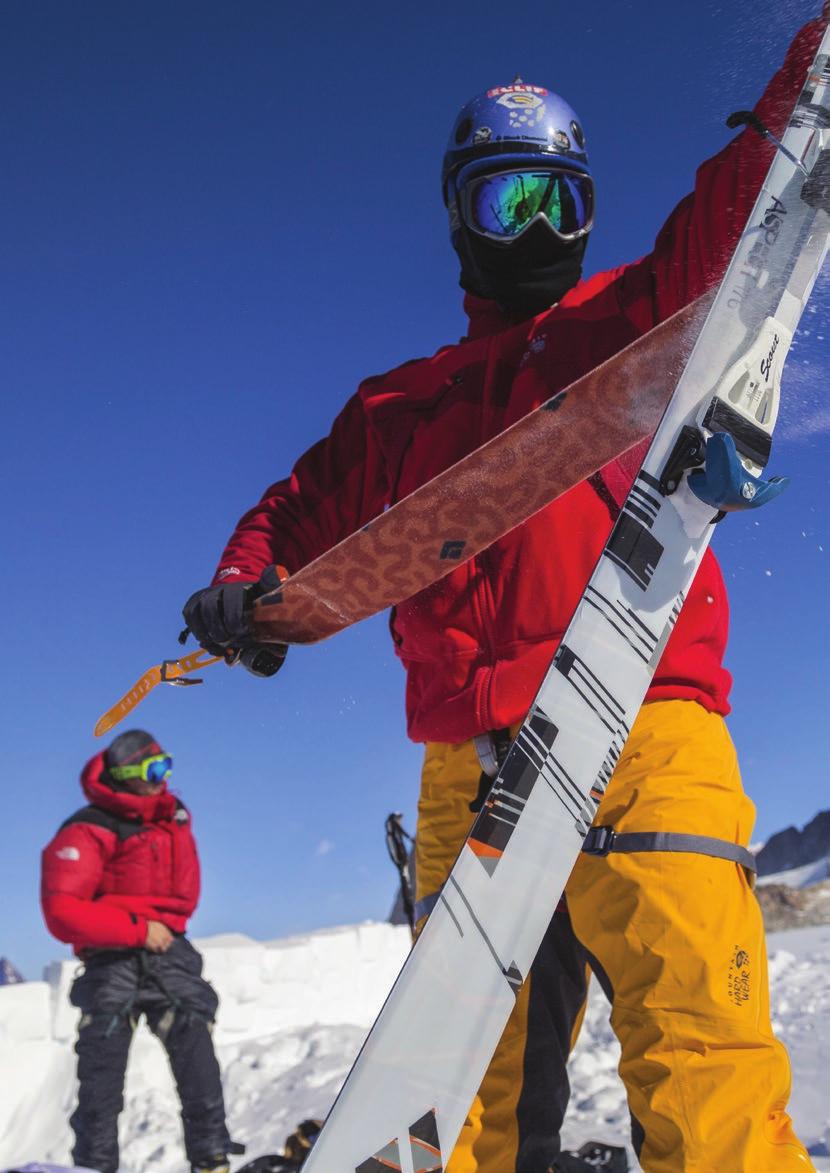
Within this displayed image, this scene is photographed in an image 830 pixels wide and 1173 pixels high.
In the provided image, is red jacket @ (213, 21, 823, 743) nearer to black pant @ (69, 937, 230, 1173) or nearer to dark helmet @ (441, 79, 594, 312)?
dark helmet @ (441, 79, 594, 312)

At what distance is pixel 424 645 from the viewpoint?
2238mm

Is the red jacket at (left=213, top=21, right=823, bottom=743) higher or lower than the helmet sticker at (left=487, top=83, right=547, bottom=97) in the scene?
lower

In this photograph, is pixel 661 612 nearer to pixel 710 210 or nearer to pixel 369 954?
pixel 710 210

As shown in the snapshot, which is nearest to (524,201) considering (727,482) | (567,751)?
(727,482)

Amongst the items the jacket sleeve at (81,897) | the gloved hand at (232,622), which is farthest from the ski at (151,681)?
the jacket sleeve at (81,897)

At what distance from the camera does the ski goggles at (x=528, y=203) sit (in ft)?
8.17

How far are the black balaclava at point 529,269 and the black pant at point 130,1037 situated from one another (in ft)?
13.4

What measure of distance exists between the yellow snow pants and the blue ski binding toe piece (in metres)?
0.46

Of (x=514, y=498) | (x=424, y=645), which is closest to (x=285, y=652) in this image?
(x=424, y=645)

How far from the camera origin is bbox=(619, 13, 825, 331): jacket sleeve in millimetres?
1963

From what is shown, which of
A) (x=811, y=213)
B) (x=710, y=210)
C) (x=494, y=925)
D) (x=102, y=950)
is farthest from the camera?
(x=102, y=950)

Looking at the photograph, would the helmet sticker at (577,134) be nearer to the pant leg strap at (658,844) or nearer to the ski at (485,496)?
the ski at (485,496)

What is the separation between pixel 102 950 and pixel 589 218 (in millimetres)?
4355

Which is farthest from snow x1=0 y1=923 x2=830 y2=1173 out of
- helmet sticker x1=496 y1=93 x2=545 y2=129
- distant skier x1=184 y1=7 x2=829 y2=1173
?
helmet sticker x1=496 y1=93 x2=545 y2=129
